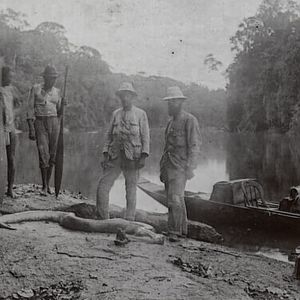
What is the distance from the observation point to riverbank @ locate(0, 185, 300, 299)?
4.14 meters

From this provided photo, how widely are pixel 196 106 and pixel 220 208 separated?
287 ft

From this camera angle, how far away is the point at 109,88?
73688mm

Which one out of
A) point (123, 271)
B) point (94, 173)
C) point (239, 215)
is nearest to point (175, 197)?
point (123, 271)

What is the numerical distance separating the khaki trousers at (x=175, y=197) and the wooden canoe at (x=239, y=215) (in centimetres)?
326

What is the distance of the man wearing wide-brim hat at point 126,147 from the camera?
672 centimetres

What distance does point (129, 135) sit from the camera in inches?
264

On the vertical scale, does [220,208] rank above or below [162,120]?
below

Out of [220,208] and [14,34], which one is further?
Answer: [14,34]

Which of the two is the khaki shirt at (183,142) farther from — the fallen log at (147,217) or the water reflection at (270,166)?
the water reflection at (270,166)

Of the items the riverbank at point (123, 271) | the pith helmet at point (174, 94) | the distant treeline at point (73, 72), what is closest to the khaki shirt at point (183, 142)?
the pith helmet at point (174, 94)

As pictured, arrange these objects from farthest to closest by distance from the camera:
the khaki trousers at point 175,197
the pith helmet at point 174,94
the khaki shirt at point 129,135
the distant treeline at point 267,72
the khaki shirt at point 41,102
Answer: the distant treeline at point 267,72 < the khaki shirt at point 41,102 < the khaki shirt at point 129,135 < the khaki trousers at point 175,197 < the pith helmet at point 174,94

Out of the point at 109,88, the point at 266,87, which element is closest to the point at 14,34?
the point at 109,88

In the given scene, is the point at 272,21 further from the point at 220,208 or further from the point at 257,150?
the point at 220,208

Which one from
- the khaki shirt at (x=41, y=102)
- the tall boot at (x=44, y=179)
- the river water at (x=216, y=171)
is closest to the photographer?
the khaki shirt at (x=41, y=102)
